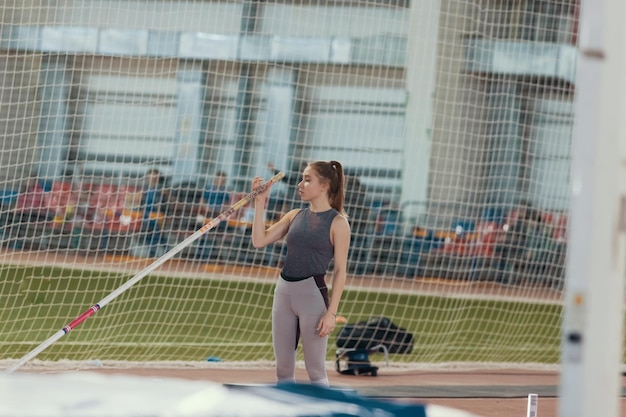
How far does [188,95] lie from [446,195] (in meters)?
4.63

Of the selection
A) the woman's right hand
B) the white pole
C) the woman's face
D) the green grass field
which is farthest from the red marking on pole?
the white pole

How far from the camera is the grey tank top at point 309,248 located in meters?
5.12

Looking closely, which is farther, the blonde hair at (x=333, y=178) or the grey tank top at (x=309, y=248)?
the blonde hair at (x=333, y=178)

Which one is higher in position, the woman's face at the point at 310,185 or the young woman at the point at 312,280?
the woman's face at the point at 310,185

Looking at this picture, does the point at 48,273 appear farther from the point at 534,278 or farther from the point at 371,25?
the point at 371,25

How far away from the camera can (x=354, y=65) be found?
57.1 ft

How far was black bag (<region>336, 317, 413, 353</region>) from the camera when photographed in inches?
354

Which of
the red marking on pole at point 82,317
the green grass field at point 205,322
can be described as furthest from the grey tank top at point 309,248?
the green grass field at point 205,322

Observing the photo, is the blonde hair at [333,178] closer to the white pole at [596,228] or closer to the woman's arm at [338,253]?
the woman's arm at [338,253]

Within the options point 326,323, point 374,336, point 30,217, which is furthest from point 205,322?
point 326,323

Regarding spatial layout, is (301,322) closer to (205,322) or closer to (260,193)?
(260,193)

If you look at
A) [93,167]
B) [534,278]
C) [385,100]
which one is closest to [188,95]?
[93,167]

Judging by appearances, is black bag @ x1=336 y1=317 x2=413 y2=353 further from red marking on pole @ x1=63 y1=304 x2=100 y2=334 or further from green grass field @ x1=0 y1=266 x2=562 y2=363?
red marking on pole @ x1=63 y1=304 x2=100 y2=334

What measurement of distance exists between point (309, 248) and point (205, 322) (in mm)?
6341
